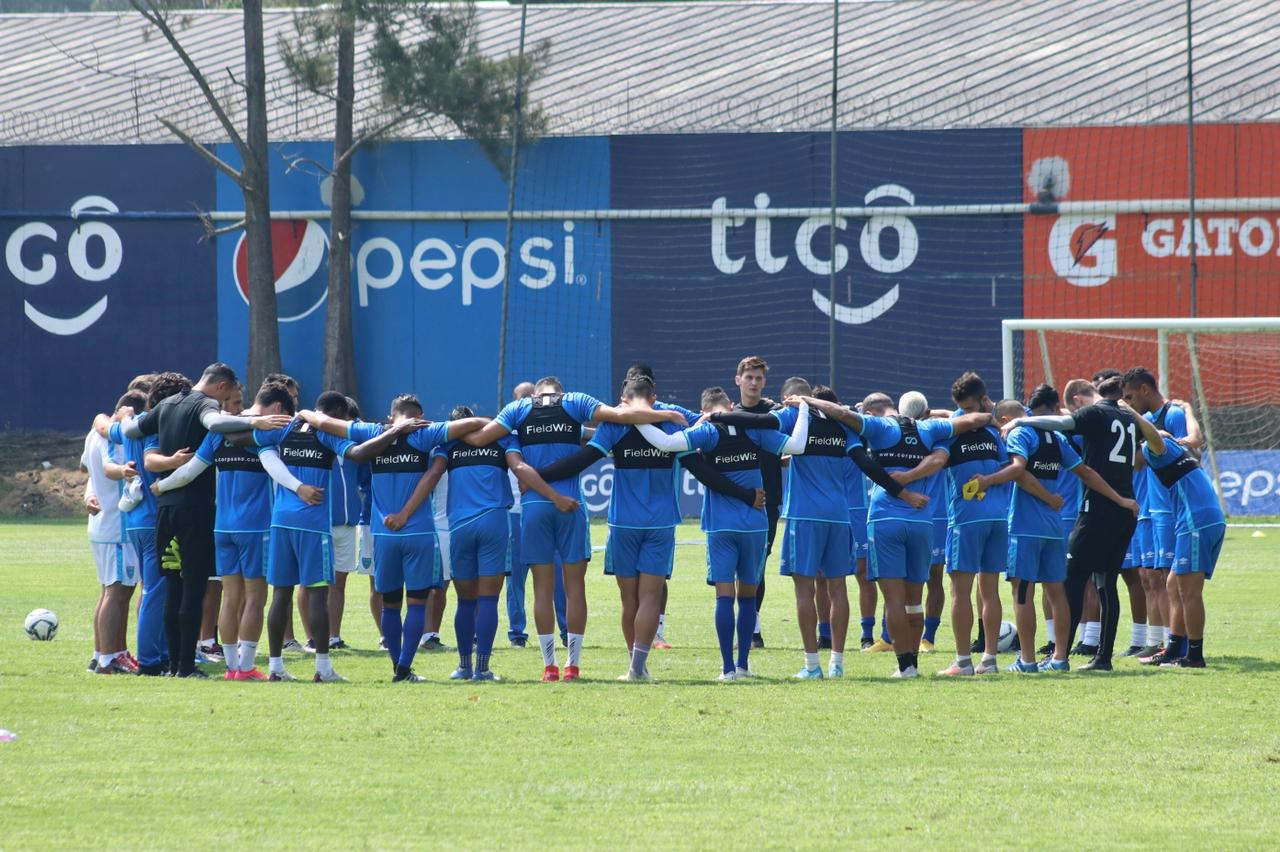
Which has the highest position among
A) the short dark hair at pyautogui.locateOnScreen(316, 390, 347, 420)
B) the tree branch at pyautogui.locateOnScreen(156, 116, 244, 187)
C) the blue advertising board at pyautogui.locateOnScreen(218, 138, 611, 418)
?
the tree branch at pyautogui.locateOnScreen(156, 116, 244, 187)

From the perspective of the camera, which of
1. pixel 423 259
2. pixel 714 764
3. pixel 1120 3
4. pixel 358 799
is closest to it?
pixel 358 799

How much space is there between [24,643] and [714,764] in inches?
291

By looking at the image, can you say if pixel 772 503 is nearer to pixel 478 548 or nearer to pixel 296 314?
pixel 478 548

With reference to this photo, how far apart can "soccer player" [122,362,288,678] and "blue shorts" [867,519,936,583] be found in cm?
417

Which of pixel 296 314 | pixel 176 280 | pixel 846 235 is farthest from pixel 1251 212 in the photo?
pixel 176 280

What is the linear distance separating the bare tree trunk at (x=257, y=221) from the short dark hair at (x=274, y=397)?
2162 centimetres

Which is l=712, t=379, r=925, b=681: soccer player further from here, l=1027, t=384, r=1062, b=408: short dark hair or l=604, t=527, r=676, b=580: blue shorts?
l=1027, t=384, r=1062, b=408: short dark hair

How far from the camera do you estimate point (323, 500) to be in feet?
34.3

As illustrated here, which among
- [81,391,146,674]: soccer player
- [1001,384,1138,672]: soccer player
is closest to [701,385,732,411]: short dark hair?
[1001,384,1138,672]: soccer player

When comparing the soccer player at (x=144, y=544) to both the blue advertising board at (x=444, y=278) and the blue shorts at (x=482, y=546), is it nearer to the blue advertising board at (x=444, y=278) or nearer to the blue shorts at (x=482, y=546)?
the blue shorts at (x=482, y=546)

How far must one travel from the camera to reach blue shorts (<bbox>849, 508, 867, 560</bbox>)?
12.8m

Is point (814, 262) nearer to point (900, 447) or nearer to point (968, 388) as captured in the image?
point (900, 447)

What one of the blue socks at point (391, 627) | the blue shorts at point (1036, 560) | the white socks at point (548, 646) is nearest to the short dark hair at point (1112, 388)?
the blue shorts at point (1036, 560)

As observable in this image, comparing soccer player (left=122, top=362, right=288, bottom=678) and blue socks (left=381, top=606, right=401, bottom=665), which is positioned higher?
soccer player (left=122, top=362, right=288, bottom=678)
